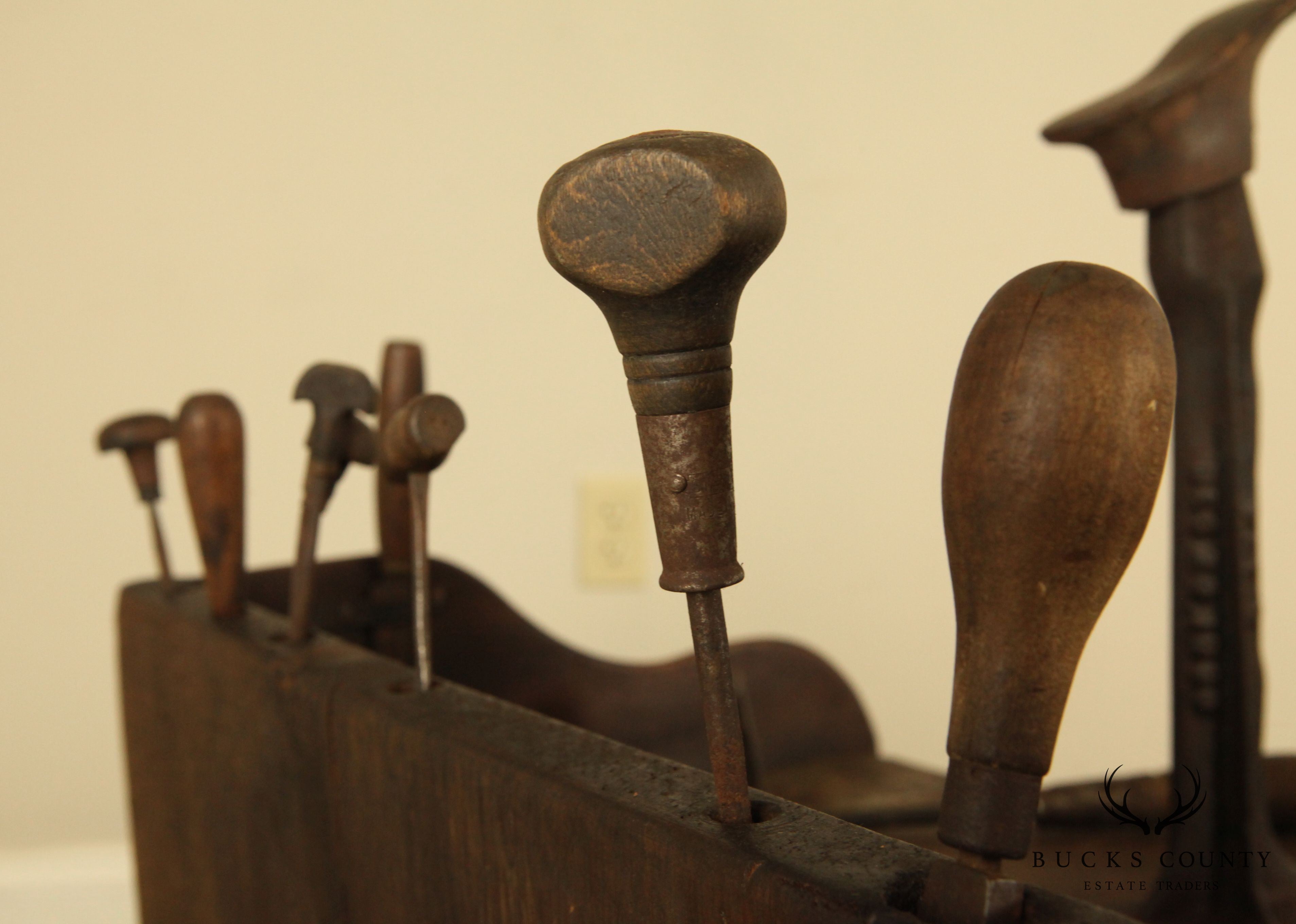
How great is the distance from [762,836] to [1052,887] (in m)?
0.25

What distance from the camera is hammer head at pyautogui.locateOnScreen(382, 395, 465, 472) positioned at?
0.34m

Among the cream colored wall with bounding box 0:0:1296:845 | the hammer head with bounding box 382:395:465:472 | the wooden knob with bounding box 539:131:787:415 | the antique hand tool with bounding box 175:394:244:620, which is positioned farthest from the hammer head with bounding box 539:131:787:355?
the cream colored wall with bounding box 0:0:1296:845

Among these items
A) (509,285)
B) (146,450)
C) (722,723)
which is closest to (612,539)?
(509,285)

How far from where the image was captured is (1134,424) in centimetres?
18

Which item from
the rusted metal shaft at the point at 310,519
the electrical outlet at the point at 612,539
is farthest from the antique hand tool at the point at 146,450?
the electrical outlet at the point at 612,539

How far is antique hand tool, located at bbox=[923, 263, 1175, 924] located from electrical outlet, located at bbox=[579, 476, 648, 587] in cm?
77

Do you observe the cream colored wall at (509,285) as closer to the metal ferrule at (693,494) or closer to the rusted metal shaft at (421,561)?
the rusted metal shaft at (421,561)

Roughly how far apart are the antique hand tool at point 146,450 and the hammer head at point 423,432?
0.69ft

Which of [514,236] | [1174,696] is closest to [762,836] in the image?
[1174,696]

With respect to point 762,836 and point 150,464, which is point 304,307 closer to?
point 150,464

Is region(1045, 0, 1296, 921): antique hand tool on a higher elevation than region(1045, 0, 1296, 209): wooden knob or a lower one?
lower

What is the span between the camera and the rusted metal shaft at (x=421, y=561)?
360 mm

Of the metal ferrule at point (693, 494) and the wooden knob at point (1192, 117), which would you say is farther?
the wooden knob at point (1192, 117)

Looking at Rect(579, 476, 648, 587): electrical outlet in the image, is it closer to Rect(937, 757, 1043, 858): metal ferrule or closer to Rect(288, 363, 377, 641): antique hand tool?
Rect(288, 363, 377, 641): antique hand tool
